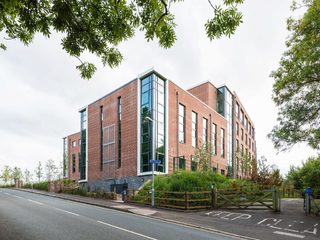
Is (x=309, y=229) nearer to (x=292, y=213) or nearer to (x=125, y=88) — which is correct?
(x=292, y=213)

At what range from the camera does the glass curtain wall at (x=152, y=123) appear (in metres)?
31.7

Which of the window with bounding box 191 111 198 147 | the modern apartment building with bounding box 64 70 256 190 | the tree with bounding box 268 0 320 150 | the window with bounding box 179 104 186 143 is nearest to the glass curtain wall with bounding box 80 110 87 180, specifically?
the modern apartment building with bounding box 64 70 256 190

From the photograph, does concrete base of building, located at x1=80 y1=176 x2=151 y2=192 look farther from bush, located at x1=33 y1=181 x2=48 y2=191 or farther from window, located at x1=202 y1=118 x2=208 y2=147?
window, located at x1=202 y1=118 x2=208 y2=147

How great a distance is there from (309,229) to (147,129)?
71.9ft

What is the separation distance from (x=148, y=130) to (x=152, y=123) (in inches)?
43.0

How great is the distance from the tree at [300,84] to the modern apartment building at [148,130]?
48.8ft

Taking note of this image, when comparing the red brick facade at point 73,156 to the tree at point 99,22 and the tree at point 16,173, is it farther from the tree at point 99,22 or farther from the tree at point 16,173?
the tree at point 99,22

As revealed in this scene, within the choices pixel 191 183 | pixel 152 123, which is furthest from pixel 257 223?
pixel 152 123

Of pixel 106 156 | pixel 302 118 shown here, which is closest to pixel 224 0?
pixel 302 118

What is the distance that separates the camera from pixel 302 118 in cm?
1744

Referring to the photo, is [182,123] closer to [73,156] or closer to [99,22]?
[99,22]

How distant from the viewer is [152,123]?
104 ft

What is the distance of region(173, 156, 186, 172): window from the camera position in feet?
111

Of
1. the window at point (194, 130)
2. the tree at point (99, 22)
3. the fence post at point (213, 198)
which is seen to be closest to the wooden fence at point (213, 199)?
the fence post at point (213, 198)
